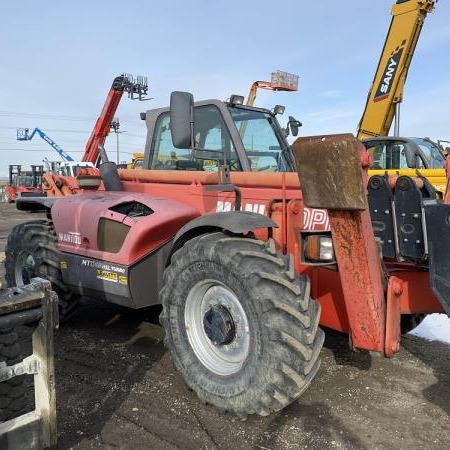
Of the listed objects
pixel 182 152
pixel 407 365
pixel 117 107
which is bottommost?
pixel 407 365

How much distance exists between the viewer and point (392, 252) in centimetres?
310

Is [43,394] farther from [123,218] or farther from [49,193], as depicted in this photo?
[49,193]

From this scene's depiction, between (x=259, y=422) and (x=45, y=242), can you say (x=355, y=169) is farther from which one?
(x=45, y=242)

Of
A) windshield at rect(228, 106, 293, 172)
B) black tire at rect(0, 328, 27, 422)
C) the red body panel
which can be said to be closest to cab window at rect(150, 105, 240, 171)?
windshield at rect(228, 106, 293, 172)

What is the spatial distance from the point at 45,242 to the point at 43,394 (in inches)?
109

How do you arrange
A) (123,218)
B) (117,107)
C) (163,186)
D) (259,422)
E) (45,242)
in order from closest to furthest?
1. (259,422)
2. (123,218)
3. (163,186)
4. (45,242)
5. (117,107)

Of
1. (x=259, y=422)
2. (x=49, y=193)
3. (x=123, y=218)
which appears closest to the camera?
(x=259, y=422)

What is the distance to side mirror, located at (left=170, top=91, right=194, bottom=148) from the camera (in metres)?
3.44

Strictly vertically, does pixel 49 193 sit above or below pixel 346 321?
above

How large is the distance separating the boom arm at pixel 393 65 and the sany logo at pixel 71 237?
8.87 meters

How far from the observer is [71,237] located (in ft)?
15.0

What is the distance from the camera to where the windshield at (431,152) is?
8.65 m

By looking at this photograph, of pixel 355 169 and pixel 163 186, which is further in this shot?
pixel 163 186

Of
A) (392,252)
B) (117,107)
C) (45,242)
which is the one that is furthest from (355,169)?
(117,107)
